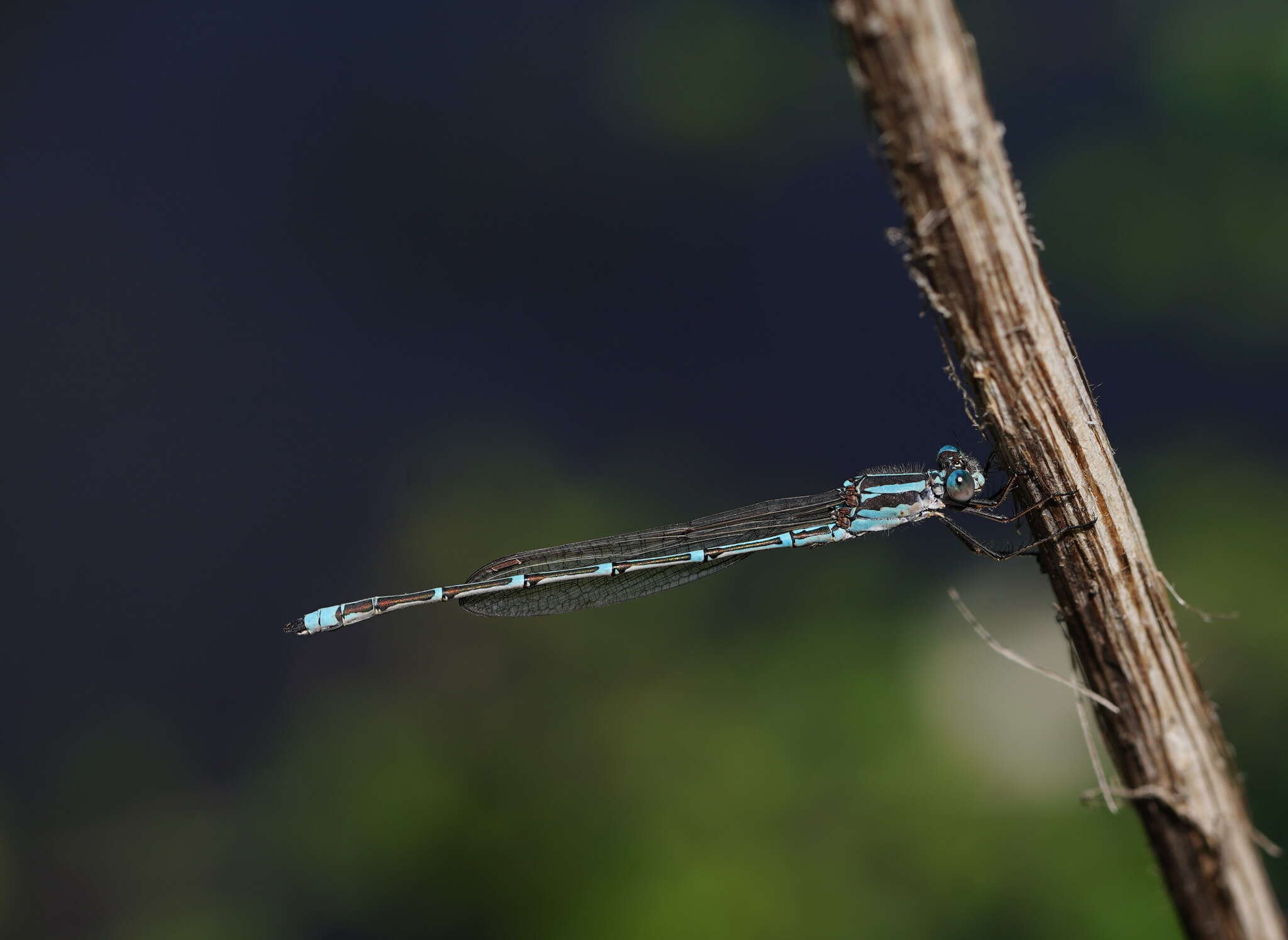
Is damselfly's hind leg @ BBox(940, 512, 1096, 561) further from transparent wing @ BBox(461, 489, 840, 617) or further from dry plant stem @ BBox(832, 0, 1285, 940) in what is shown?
transparent wing @ BBox(461, 489, 840, 617)

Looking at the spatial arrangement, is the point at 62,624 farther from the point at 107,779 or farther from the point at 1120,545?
the point at 1120,545

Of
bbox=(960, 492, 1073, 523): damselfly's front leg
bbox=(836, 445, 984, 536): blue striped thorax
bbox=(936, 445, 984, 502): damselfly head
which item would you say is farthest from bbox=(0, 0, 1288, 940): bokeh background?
bbox=(960, 492, 1073, 523): damselfly's front leg

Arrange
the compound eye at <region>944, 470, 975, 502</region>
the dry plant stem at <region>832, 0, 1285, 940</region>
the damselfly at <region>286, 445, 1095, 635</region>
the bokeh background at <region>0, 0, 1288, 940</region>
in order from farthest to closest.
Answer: the bokeh background at <region>0, 0, 1288, 940</region>
the damselfly at <region>286, 445, 1095, 635</region>
the compound eye at <region>944, 470, 975, 502</region>
the dry plant stem at <region>832, 0, 1285, 940</region>

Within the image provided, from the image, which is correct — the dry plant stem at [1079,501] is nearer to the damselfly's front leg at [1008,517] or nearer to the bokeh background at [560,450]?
the damselfly's front leg at [1008,517]

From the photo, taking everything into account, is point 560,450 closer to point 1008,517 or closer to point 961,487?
point 961,487

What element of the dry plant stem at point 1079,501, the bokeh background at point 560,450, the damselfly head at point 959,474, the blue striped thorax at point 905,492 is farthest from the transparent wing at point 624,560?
the bokeh background at point 560,450

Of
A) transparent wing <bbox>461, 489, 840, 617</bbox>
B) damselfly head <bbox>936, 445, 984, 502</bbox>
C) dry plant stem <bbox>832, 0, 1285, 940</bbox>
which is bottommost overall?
dry plant stem <bbox>832, 0, 1285, 940</bbox>
